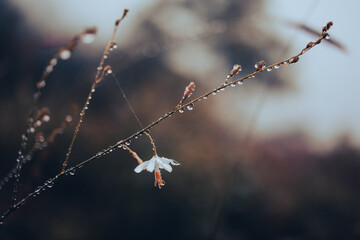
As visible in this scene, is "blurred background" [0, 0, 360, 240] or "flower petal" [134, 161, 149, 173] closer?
"flower petal" [134, 161, 149, 173]

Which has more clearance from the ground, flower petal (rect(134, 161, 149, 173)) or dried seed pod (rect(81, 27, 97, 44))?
dried seed pod (rect(81, 27, 97, 44))

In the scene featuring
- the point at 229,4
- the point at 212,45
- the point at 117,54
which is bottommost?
the point at 117,54

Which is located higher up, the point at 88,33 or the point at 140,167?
the point at 88,33

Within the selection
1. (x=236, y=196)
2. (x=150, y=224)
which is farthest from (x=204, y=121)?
(x=150, y=224)

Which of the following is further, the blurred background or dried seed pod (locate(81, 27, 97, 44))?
the blurred background

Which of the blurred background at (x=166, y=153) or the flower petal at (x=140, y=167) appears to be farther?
the blurred background at (x=166, y=153)

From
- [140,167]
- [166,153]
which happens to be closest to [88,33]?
[140,167]

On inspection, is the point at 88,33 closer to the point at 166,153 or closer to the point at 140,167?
the point at 140,167

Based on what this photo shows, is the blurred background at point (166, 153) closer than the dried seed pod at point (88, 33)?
No

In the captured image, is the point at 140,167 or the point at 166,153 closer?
the point at 140,167

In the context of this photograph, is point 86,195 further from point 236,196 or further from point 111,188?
point 236,196

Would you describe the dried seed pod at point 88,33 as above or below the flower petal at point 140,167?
above
